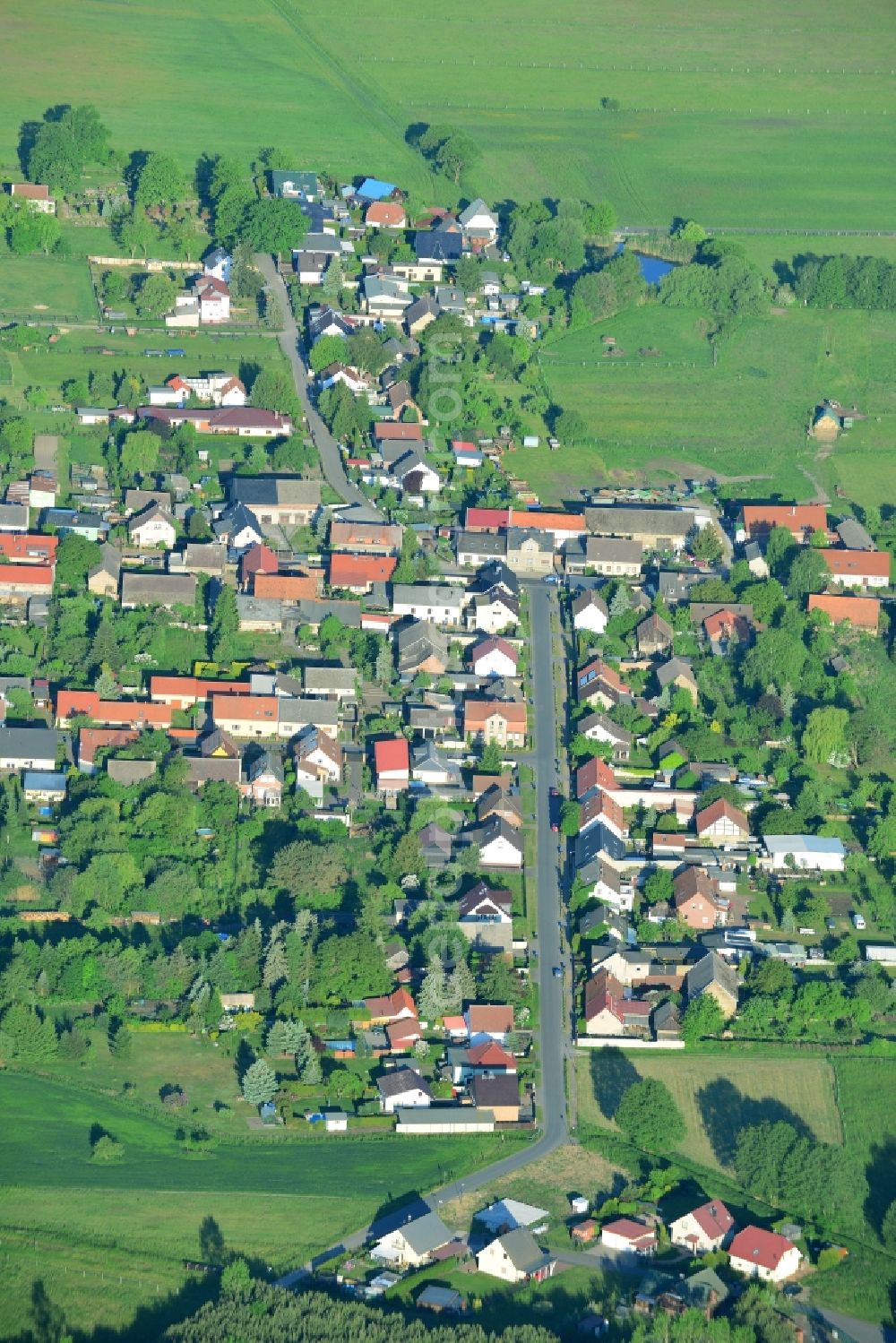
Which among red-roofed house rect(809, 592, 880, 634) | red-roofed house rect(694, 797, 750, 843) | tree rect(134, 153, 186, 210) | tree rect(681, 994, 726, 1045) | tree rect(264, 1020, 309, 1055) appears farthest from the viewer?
tree rect(134, 153, 186, 210)

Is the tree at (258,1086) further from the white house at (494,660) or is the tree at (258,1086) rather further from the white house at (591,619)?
the white house at (591,619)

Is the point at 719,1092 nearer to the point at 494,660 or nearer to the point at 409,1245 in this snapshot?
the point at 409,1245

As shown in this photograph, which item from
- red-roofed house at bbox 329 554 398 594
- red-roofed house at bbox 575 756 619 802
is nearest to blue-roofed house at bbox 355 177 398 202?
red-roofed house at bbox 329 554 398 594

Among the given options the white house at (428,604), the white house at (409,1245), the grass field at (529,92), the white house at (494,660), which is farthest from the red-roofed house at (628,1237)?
the grass field at (529,92)

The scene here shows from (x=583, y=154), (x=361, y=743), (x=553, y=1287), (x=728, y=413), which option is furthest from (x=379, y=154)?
(x=553, y=1287)

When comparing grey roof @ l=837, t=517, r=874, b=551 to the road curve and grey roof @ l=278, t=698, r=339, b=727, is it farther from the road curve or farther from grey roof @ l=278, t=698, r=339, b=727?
grey roof @ l=278, t=698, r=339, b=727

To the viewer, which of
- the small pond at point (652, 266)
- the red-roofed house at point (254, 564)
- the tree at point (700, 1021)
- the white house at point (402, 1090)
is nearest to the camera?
the white house at point (402, 1090)

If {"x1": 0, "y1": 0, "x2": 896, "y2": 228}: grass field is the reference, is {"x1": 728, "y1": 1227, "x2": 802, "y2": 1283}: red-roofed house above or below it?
below
